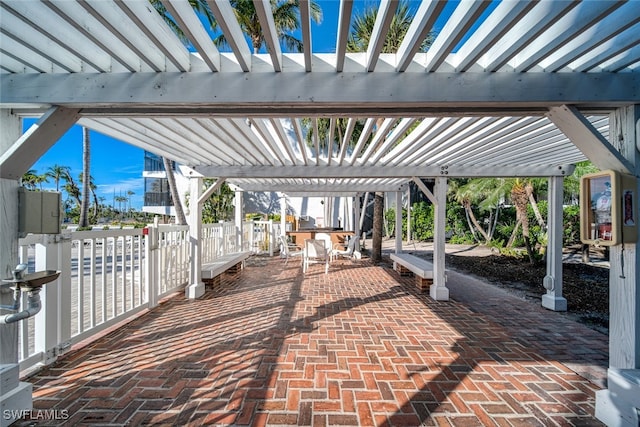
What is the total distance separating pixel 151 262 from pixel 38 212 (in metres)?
2.23

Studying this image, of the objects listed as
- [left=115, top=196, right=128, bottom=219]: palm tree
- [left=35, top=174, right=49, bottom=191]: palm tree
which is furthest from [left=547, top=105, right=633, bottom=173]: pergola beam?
[left=115, top=196, right=128, bottom=219]: palm tree

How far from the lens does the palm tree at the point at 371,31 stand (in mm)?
7750

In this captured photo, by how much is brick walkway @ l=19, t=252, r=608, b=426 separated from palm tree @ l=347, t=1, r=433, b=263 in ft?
14.6

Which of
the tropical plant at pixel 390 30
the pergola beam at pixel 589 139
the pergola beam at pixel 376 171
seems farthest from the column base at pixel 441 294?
the tropical plant at pixel 390 30

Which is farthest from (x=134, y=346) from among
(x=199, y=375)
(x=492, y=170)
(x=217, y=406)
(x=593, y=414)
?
(x=492, y=170)

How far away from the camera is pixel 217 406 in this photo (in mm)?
2287

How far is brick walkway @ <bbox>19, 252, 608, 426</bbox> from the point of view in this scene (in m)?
2.22

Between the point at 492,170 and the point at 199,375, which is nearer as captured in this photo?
the point at 199,375

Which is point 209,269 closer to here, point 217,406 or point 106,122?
point 106,122

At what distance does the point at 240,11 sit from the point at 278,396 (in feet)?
38.9

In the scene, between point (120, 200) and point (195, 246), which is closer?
point (195, 246)

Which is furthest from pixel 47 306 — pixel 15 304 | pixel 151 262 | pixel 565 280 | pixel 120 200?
pixel 120 200

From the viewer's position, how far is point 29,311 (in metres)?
2.10

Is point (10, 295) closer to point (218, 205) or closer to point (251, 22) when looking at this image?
point (251, 22)
